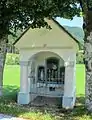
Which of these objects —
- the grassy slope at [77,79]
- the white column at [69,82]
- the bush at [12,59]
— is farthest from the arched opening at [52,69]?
the bush at [12,59]

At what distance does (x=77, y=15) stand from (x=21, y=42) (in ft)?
11.6

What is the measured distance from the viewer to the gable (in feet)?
60.5

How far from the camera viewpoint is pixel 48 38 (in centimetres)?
1889

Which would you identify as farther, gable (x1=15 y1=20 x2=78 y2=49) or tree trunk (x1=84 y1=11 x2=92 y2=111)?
gable (x1=15 y1=20 x2=78 y2=49)

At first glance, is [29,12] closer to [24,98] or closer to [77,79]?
[24,98]

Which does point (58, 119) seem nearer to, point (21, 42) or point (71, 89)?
point (71, 89)

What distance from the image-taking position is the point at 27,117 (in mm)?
10727

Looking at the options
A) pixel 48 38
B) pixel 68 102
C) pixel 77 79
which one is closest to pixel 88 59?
pixel 68 102

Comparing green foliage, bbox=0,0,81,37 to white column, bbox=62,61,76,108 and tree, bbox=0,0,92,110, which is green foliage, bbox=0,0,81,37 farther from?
white column, bbox=62,61,76,108

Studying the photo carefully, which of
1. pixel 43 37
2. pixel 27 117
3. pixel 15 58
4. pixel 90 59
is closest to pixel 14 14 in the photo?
pixel 43 37

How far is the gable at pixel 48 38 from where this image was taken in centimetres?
1845

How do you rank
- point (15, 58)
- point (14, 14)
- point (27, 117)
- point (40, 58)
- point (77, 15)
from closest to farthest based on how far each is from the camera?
point (27, 117)
point (14, 14)
point (77, 15)
point (40, 58)
point (15, 58)

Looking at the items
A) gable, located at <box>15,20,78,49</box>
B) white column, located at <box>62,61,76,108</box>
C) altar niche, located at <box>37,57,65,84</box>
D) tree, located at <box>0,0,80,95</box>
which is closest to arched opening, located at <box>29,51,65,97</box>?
altar niche, located at <box>37,57,65,84</box>

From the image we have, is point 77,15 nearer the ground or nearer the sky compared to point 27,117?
nearer the sky
